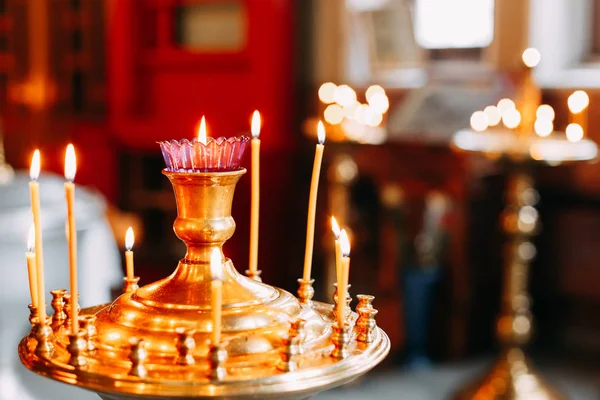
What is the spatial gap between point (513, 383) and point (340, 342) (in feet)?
8.76

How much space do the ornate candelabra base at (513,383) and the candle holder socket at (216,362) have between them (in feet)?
8.87

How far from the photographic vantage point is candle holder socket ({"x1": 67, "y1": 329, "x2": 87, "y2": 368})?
25.3 inches

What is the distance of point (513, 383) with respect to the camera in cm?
317

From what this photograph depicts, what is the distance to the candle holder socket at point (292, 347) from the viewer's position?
634 mm

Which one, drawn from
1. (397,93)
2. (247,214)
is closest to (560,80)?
(397,93)

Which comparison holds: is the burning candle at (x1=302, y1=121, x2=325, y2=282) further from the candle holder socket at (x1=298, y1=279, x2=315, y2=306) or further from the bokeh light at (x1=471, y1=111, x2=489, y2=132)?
the bokeh light at (x1=471, y1=111, x2=489, y2=132)

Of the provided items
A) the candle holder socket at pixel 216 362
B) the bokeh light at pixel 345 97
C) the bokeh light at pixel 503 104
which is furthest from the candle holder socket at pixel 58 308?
the bokeh light at pixel 503 104

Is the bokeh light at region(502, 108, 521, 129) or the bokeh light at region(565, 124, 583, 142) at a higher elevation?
the bokeh light at region(502, 108, 521, 129)

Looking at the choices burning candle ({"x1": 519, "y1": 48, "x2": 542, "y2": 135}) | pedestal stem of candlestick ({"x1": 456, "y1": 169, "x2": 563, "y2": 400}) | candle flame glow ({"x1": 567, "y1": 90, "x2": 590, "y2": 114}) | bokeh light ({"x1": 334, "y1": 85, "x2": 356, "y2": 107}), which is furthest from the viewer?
bokeh light ({"x1": 334, "y1": 85, "x2": 356, "y2": 107})

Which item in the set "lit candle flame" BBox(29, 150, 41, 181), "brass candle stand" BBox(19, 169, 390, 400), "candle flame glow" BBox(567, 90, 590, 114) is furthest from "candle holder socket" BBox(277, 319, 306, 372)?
"candle flame glow" BBox(567, 90, 590, 114)

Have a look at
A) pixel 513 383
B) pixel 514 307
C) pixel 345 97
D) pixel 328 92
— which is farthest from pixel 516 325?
pixel 328 92

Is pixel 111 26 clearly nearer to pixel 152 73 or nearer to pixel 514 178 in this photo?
pixel 152 73

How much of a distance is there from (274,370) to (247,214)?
Answer: 429cm

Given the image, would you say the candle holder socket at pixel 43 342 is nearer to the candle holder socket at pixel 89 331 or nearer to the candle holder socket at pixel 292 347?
the candle holder socket at pixel 89 331
